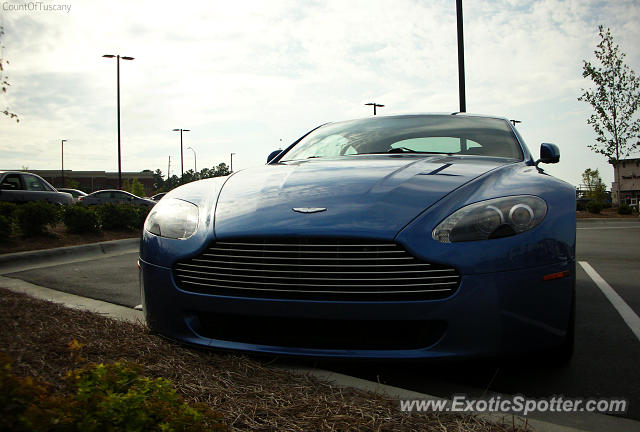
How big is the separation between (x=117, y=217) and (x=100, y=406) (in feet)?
33.7

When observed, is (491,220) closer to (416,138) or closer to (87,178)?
(416,138)

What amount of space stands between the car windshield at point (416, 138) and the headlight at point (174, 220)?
52.7 inches

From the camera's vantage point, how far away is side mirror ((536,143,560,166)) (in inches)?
162

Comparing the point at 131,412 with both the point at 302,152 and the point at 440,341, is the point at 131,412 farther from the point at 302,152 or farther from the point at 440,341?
the point at 302,152

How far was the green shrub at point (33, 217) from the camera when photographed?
8.63m

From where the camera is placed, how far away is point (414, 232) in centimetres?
240

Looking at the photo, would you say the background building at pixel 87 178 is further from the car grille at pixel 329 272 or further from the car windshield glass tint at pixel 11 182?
the car grille at pixel 329 272

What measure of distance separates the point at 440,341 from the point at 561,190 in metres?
1.04

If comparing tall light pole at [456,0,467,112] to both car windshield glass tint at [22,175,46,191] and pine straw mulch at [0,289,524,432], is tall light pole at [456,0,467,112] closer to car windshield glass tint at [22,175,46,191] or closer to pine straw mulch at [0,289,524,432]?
pine straw mulch at [0,289,524,432]

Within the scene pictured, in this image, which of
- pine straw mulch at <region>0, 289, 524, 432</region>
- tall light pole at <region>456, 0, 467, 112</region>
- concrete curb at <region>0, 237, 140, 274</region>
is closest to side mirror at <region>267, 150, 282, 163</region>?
pine straw mulch at <region>0, 289, 524, 432</region>

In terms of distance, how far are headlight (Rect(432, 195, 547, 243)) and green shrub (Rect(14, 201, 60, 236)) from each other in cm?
793

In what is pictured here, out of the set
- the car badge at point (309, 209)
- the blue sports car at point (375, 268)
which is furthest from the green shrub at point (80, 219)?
the car badge at point (309, 209)

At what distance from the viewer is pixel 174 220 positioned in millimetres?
2857

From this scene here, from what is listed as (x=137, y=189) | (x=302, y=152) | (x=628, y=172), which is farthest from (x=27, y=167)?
(x=302, y=152)
